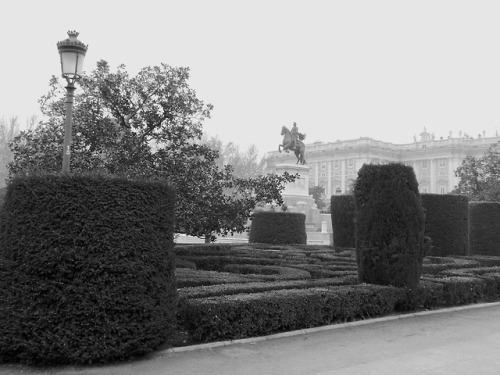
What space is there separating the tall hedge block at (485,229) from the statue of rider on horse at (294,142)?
73.2 ft

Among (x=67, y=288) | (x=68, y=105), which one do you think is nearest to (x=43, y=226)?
(x=67, y=288)

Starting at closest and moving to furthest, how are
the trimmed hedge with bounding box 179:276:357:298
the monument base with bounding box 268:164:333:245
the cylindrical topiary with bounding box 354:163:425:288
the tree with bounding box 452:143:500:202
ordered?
the trimmed hedge with bounding box 179:276:357:298, the cylindrical topiary with bounding box 354:163:425:288, the tree with bounding box 452:143:500:202, the monument base with bounding box 268:164:333:245

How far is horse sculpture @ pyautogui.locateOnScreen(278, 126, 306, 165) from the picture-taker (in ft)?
133

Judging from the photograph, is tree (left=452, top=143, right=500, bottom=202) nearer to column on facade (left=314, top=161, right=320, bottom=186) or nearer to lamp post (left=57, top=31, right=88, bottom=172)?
lamp post (left=57, top=31, right=88, bottom=172)

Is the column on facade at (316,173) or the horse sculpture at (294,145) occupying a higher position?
the column on facade at (316,173)

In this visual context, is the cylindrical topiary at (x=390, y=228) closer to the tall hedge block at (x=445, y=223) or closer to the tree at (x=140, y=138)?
the tree at (x=140, y=138)

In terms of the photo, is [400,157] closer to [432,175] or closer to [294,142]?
[432,175]

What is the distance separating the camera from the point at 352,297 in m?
7.66

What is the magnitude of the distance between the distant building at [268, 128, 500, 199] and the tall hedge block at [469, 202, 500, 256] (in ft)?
207

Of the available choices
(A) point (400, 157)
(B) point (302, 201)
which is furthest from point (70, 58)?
(A) point (400, 157)

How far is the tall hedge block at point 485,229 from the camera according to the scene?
1789cm

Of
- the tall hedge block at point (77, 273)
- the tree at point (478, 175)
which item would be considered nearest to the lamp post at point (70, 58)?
the tall hedge block at point (77, 273)

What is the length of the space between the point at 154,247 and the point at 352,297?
3.35 m

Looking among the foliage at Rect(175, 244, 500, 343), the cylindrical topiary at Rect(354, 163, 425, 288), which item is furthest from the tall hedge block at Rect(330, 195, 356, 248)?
the cylindrical topiary at Rect(354, 163, 425, 288)
